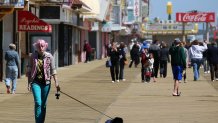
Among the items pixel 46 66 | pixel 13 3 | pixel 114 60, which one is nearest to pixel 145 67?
pixel 114 60

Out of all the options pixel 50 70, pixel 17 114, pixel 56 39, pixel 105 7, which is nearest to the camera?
pixel 50 70

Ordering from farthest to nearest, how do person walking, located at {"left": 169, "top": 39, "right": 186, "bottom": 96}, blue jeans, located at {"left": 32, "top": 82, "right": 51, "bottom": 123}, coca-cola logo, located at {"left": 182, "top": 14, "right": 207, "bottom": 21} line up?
coca-cola logo, located at {"left": 182, "top": 14, "right": 207, "bottom": 21} → person walking, located at {"left": 169, "top": 39, "right": 186, "bottom": 96} → blue jeans, located at {"left": 32, "top": 82, "right": 51, "bottom": 123}

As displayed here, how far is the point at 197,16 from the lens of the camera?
74.2m

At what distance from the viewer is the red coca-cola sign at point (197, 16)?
237 feet

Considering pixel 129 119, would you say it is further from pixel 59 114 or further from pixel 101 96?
pixel 101 96

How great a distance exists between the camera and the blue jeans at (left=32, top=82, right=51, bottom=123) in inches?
476

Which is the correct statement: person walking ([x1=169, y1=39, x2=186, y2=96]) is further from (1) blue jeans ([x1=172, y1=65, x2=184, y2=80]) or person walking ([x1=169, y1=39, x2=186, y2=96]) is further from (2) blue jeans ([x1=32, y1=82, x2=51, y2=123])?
(2) blue jeans ([x1=32, y1=82, x2=51, y2=123])

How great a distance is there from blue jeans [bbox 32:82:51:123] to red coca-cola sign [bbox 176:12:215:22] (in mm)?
59820

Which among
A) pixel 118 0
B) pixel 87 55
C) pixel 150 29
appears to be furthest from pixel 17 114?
pixel 150 29

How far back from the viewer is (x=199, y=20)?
74.5m

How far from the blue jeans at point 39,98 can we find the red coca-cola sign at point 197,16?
196 feet

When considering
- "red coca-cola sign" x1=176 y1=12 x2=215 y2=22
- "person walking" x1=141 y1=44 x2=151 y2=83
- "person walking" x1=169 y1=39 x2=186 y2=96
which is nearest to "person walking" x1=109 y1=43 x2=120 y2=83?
"person walking" x1=141 y1=44 x2=151 y2=83

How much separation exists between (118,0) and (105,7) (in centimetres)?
2127

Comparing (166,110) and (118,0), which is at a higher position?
(118,0)
